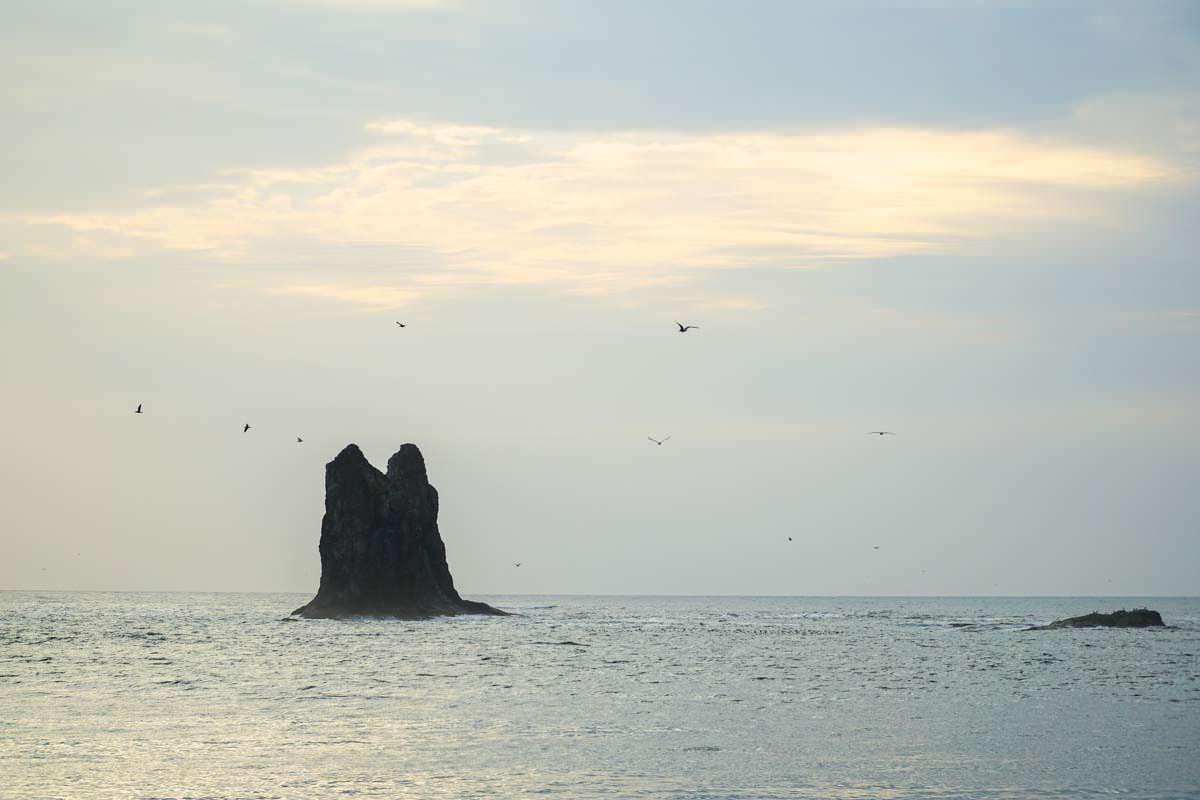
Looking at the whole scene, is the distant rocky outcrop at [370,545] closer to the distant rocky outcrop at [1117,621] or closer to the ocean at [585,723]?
the ocean at [585,723]

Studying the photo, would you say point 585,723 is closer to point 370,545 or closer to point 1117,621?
point 370,545

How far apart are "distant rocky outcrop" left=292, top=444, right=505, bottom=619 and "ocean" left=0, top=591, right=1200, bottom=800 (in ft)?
134

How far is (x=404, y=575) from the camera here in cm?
12938

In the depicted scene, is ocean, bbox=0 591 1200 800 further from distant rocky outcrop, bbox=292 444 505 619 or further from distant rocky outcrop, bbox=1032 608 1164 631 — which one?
distant rocky outcrop, bbox=1032 608 1164 631

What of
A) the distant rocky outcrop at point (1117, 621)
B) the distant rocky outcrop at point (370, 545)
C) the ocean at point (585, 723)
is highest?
the distant rocky outcrop at point (370, 545)

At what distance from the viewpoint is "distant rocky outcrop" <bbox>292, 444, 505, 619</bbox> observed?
125938 mm

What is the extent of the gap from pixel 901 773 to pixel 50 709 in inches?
1130

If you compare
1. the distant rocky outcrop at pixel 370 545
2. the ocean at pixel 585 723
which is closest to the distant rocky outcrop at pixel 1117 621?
the ocean at pixel 585 723

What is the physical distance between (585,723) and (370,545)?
8500cm

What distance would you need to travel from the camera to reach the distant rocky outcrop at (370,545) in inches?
4958

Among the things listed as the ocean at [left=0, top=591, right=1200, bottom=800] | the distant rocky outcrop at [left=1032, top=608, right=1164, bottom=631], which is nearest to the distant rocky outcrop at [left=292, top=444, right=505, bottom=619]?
the ocean at [left=0, top=591, right=1200, bottom=800]

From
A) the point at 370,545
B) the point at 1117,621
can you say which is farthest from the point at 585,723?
the point at 1117,621

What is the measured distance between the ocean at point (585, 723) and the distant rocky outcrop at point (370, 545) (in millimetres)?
40778

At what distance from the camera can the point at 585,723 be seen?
43.2 meters
